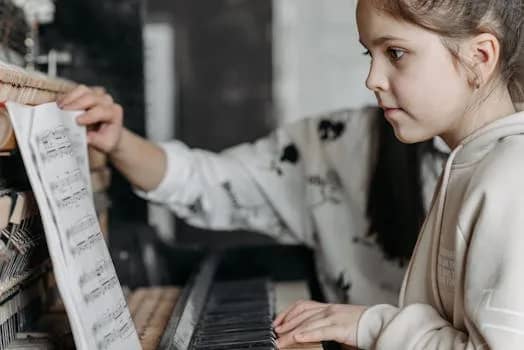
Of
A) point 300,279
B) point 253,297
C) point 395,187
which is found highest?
point 395,187

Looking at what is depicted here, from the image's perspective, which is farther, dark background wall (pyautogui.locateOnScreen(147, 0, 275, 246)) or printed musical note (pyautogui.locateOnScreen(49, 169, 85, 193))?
dark background wall (pyautogui.locateOnScreen(147, 0, 275, 246))

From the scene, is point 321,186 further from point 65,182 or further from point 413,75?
point 65,182

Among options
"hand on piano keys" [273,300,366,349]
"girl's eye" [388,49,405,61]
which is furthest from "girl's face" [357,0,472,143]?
Answer: "hand on piano keys" [273,300,366,349]

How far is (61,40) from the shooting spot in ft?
5.22

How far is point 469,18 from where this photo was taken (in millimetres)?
984

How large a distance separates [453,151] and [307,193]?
66cm

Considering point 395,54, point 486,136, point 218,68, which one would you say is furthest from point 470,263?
point 218,68

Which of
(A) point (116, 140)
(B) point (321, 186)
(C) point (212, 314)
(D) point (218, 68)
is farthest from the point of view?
(D) point (218, 68)

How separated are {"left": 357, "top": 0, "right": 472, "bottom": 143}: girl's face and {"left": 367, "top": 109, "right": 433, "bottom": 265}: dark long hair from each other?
43cm

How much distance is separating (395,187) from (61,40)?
0.74 meters

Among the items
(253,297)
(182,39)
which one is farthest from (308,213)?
(182,39)

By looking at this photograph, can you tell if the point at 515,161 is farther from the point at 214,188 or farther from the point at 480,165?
the point at 214,188

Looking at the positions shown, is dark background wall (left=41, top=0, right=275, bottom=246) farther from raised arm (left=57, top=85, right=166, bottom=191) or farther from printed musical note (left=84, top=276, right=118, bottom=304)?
printed musical note (left=84, top=276, right=118, bottom=304)

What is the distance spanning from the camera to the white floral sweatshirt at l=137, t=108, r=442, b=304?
159 centimetres
